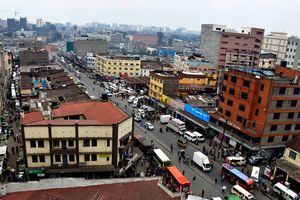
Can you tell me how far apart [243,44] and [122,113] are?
96.7 meters

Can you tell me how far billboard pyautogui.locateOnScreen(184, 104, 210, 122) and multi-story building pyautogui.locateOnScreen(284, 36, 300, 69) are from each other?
7558 cm

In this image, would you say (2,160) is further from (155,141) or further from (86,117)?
(155,141)

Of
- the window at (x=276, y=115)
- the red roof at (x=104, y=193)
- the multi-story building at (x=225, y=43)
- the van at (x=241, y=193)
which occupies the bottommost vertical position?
the van at (x=241, y=193)

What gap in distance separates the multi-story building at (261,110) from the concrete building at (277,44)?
81535 millimetres

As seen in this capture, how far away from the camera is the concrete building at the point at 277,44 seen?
128m

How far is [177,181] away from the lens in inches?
1500

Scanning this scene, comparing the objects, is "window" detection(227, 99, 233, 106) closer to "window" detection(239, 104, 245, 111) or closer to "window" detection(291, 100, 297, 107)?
"window" detection(239, 104, 245, 111)

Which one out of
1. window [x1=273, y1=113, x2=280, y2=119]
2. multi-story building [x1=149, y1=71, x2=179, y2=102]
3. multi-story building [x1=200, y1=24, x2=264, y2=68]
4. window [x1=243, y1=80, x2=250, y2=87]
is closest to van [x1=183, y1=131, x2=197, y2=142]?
window [x1=243, y1=80, x2=250, y2=87]

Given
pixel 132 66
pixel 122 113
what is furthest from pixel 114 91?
pixel 122 113

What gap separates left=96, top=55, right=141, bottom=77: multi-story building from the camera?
389 feet

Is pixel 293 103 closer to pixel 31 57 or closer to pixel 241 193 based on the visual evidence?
pixel 241 193

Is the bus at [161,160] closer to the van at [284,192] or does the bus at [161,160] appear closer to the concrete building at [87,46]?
the van at [284,192]

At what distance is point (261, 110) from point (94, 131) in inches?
1145

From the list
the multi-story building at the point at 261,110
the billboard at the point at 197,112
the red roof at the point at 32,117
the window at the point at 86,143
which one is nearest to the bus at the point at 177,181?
the window at the point at 86,143
